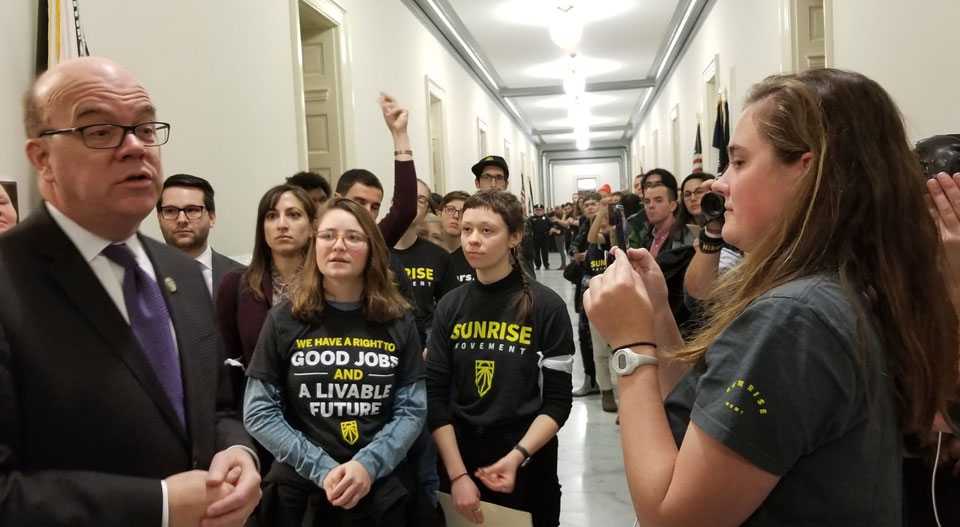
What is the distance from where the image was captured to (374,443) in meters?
2.11

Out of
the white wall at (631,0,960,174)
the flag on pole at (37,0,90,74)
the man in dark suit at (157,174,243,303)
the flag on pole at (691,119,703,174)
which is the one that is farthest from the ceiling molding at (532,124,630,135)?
the flag on pole at (37,0,90,74)

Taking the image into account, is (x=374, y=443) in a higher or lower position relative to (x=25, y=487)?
lower

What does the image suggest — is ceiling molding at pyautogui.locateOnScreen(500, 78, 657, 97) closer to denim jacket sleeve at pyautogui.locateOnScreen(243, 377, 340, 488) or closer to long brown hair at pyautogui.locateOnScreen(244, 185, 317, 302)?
long brown hair at pyautogui.locateOnScreen(244, 185, 317, 302)

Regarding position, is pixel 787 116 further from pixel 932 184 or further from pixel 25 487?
pixel 25 487

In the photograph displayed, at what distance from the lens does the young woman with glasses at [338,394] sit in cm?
207

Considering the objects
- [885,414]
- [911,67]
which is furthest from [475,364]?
[911,67]

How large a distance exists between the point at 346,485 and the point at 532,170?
2227cm

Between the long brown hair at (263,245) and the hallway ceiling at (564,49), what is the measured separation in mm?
6037

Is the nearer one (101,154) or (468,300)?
(101,154)

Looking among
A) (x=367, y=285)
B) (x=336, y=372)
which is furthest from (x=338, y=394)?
(x=367, y=285)

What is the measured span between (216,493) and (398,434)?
924 mm

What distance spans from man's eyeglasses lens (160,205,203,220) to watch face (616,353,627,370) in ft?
8.28

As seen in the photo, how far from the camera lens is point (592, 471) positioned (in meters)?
4.25

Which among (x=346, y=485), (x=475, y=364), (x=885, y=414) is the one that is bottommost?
(x=346, y=485)
